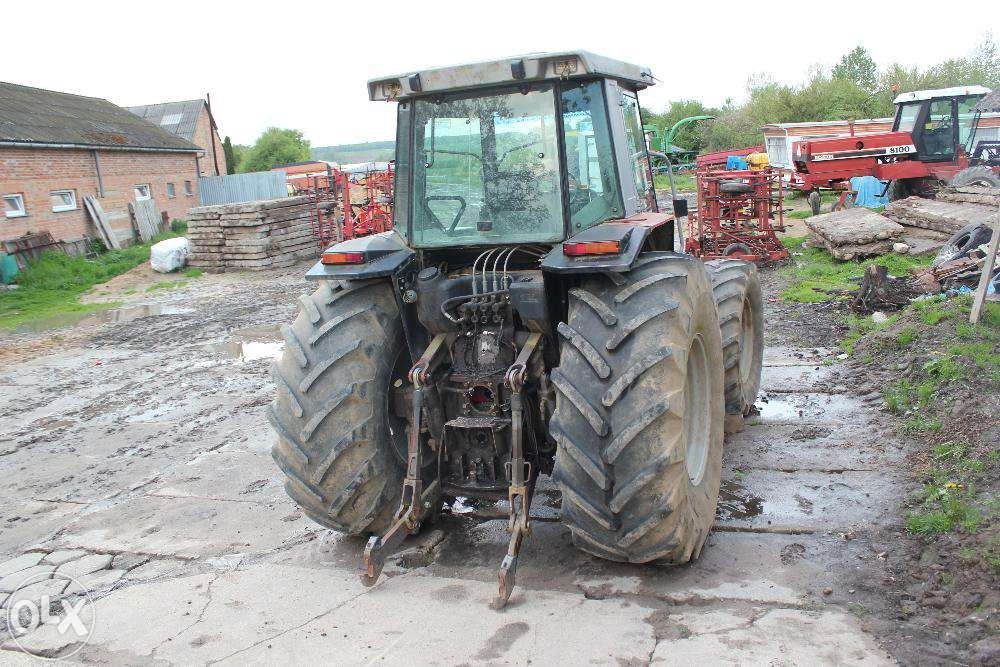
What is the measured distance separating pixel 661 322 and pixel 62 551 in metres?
4.18

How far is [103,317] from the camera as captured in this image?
15.3 m

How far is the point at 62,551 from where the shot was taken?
525 centimetres

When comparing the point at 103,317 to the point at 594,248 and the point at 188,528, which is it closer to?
the point at 188,528

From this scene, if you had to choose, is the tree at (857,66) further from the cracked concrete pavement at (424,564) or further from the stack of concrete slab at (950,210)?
the cracked concrete pavement at (424,564)

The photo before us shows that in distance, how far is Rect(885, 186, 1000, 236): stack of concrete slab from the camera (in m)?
12.5

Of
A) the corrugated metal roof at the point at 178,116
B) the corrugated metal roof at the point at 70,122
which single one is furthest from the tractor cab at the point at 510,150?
the corrugated metal roof at the point at 178,116

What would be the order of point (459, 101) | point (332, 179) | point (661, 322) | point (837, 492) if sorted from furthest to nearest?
point (332, 179) < point (837, 492) < point (459, 101) < point (661, 322)

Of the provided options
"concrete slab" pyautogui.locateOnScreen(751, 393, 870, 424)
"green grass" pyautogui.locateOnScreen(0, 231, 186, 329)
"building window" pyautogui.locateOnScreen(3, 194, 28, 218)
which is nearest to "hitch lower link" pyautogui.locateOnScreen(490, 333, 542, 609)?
"concrete slab" pyautogui.locateOnScreen(751, 393, 870, 424)

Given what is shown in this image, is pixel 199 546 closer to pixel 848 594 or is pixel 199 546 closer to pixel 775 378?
pixel 848 594

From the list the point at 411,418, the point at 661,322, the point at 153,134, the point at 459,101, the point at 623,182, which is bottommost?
the point at 411,418

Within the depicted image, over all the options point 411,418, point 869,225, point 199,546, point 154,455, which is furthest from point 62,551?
point 869,225

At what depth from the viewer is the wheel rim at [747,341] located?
6703 mm

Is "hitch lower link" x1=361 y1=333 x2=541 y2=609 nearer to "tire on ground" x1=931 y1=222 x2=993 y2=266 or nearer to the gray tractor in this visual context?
the gray tractor

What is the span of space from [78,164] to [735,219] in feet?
62.0
